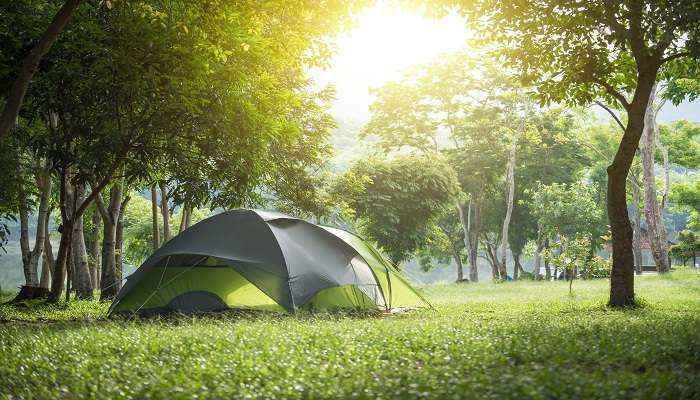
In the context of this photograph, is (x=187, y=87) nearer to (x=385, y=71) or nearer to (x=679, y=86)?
(x=679, y=86)

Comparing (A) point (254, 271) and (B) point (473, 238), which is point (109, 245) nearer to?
(A) point (254, 271)

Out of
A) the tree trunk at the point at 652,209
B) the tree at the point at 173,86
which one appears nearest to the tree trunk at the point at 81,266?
the tree at the point at 173,86

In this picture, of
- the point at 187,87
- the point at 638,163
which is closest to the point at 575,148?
A: the point at 638,163

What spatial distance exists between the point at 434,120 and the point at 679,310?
1192 inches

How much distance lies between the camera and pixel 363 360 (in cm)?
777

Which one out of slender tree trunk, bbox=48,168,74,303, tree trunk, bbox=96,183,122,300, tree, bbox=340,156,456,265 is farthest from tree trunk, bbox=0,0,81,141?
tree, bbox=340,156,456,265

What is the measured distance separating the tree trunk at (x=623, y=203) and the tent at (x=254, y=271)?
5101 millimetres

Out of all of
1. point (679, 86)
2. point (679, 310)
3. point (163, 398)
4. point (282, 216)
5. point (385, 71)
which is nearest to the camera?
point (163, 398)

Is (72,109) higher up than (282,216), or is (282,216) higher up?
(72,109)

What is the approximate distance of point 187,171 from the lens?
58.1 feet

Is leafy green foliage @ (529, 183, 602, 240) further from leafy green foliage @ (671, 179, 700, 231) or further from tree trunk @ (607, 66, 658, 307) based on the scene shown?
tree trunk @ (607, 66, 658, 307)

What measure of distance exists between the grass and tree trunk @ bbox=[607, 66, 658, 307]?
3.72 m

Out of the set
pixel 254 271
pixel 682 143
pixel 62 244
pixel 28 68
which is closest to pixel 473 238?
pixel 682 143

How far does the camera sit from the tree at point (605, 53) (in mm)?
14445
